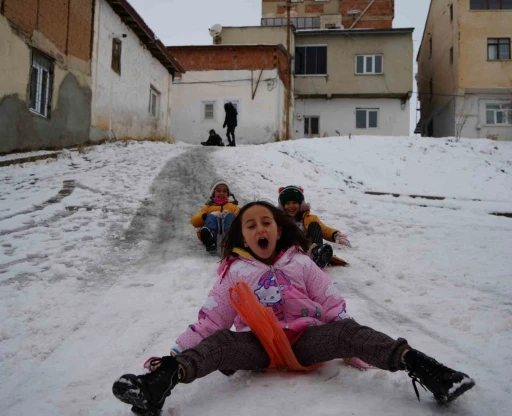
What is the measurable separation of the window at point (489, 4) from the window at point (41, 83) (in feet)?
66.4

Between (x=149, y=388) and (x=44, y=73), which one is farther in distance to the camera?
(x=44, y=73)

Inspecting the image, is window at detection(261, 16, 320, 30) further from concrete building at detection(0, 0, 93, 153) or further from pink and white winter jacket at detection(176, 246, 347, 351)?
pink and white winter jacket at detection(176, 246, 347, 351)

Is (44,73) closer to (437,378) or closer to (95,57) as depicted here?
(95,57)

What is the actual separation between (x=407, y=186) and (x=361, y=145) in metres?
3.92

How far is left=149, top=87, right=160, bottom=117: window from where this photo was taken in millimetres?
17891

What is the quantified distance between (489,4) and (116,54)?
18.3 metres

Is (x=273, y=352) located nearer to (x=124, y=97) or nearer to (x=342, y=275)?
(x=342, y=275)

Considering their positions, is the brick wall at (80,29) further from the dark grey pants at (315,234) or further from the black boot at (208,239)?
the dark grey pants at (315,234)

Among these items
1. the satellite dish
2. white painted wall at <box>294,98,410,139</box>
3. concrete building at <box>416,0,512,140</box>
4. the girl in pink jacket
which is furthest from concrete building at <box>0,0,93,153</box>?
concrete building at <box>416,0,512,140</box>

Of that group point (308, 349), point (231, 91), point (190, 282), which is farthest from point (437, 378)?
point (231, 91)

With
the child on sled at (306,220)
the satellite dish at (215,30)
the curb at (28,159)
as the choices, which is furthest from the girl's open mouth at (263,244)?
the satellite dish at (215,30)

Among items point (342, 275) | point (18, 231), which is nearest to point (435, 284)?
point (342, 275)

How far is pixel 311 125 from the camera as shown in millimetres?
26125

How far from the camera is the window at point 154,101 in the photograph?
17891 millimetres
